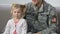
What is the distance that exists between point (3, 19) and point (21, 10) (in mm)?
474

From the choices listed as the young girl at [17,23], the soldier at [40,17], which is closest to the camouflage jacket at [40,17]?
the soldier at [40,17]

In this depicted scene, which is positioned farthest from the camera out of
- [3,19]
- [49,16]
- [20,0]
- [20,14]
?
[20,0]

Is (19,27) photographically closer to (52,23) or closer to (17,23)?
(17,23)

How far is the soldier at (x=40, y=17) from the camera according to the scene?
1946 mm

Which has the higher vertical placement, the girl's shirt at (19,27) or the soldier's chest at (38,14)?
the soldier's chest at (38,14)

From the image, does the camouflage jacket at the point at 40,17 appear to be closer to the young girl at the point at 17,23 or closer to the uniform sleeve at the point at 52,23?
the uniform sleeve at the point at 52,23

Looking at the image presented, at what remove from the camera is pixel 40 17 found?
1985 mm

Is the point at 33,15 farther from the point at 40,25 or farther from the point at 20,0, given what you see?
the point at 20,0

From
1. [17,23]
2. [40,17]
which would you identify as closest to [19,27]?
[17,23]

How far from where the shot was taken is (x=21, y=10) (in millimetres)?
1847

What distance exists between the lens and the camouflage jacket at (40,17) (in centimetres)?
196

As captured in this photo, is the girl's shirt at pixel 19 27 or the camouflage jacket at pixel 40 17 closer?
the girl's shirt at pixel 19 27

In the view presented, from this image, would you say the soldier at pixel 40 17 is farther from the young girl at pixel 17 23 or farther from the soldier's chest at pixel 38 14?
the young girl at pixel 17 23

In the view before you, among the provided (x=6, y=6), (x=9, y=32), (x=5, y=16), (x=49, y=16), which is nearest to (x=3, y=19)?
(x=5, y=16)
